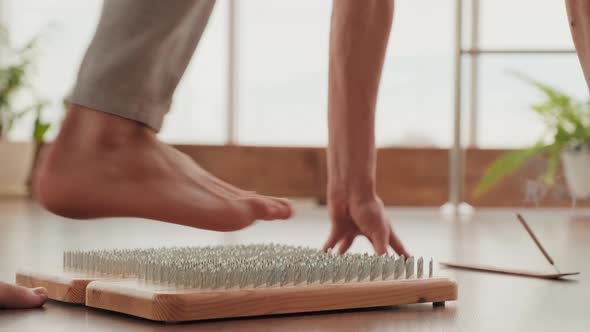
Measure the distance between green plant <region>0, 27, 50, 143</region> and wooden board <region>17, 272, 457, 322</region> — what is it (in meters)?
3.63

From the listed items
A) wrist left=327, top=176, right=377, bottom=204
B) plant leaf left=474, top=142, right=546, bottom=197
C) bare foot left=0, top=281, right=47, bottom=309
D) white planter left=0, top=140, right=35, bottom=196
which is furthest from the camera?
white planter left=0, top=140, right=35, bottom=196

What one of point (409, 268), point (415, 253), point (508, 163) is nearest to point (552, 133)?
point (508, 163)

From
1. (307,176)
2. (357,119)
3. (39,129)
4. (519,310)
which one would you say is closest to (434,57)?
(307,176)

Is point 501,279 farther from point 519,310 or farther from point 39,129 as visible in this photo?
point 39,129

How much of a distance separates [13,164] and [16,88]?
20.5 inches

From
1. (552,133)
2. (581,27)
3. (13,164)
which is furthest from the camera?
(13,164)

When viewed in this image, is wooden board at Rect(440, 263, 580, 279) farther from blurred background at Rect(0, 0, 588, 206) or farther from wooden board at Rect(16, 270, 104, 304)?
blurred background at Rect(0, 0, 588, 206)

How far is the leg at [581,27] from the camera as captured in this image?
3.82ft

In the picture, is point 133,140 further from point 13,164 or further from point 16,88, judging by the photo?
point 16,88

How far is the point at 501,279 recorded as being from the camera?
1300 millimetres

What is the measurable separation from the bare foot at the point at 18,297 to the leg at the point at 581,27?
2.22 feet

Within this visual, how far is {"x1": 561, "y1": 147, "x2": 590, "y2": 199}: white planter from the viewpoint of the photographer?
10.5ft

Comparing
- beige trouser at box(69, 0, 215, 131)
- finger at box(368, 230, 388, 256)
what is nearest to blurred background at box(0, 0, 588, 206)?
finger at box(368, 230, 388, 256)

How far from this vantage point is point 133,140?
866mm
